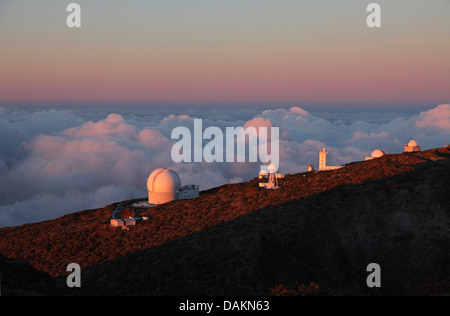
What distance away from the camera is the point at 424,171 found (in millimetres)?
46219

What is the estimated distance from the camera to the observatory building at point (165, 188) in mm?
59812

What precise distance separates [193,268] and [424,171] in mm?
28604

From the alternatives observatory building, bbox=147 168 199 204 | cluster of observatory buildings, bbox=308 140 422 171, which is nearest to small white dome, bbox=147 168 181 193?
observatory building, bbox=147 168 199 204

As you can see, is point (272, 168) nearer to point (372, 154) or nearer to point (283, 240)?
point (283, 240)

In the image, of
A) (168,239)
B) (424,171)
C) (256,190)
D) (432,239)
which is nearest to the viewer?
(432,239)

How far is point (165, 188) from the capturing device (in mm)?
59750

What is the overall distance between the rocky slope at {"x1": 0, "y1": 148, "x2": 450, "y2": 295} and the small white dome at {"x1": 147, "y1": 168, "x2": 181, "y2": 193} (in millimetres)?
5184

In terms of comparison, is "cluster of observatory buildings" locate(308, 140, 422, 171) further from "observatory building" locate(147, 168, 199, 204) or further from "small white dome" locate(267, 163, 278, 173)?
"observatory building" locate(147, 168, 199, 204)

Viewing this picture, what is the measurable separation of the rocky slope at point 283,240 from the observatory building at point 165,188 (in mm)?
4853

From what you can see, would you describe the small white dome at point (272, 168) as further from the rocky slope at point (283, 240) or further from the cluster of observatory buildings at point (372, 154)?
the cluster of observatory buildings at point (372, 154)

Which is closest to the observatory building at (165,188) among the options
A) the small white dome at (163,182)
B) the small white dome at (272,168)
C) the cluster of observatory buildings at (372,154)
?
the small white dome at (163,182)

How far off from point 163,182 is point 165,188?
0.90 meters
